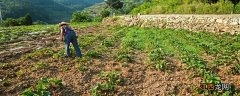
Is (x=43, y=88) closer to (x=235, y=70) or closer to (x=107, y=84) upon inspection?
(x=107, y=84)

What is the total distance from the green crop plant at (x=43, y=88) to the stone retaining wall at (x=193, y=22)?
1533 cm

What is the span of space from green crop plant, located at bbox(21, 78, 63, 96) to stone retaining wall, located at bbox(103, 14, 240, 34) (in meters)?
15.3

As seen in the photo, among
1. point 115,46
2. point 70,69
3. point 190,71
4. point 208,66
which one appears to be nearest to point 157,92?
point 190,71

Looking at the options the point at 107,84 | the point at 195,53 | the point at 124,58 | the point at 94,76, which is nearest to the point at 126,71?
the point at 94,76

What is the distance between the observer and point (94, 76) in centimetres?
1284

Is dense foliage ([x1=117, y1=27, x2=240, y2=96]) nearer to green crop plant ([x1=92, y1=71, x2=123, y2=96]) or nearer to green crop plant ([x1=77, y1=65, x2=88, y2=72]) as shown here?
green crop plant ([x1=92, y1=71, x2=123, y2=96])

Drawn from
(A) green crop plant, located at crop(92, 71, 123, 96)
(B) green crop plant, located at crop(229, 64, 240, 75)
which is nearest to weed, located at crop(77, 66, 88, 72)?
(A) green crop plant, located at crop(92, 71, 123, 96)

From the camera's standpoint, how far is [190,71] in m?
12.8

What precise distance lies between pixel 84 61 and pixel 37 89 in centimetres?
463

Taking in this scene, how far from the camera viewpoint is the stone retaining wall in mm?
23719

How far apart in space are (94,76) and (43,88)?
2.49 m

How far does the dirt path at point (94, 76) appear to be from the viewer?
11127 mm

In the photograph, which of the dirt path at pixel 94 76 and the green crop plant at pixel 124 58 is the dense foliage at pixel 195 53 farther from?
the green crop plant at pixel 124 58

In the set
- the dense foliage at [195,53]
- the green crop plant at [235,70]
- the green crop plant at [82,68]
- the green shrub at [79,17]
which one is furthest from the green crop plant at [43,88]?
the green shrub at [79,17]
